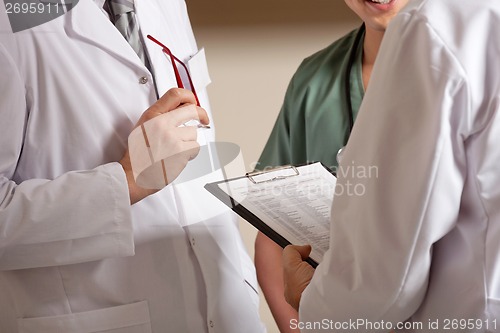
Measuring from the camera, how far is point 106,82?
1103mm

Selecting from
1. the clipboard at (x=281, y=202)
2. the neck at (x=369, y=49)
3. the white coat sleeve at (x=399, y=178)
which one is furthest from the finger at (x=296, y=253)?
the neck at (x=369, y=49)

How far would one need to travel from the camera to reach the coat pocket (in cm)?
105

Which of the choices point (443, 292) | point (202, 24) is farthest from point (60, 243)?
point (202, 24)

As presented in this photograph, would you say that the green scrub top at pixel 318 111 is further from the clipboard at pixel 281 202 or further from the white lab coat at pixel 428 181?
the white lab coat at pixel 428 181

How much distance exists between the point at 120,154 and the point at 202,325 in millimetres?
287

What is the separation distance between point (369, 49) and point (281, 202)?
0.46 metres

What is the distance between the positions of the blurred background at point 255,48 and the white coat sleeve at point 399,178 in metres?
1.37

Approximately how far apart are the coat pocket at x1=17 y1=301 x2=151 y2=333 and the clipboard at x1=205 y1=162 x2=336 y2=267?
251mm

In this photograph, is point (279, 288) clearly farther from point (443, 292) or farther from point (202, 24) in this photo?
point (202, 24)

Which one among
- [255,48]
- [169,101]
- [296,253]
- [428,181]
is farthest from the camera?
[255,48]

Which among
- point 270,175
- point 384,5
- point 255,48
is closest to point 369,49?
point 384,5

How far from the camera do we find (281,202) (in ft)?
3.08

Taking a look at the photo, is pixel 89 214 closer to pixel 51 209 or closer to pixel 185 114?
pixel 51 209

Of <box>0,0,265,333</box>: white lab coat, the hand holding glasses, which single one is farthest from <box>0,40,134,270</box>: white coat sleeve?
the hand holding glasses
